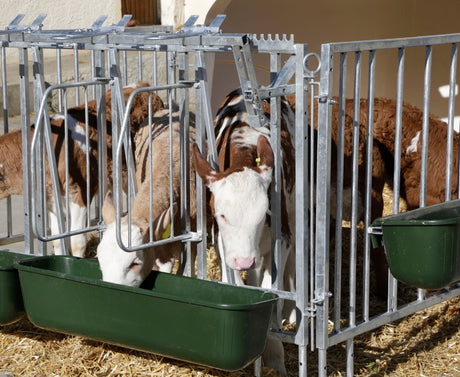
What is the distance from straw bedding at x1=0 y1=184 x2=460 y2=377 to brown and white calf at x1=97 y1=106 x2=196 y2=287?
618mm

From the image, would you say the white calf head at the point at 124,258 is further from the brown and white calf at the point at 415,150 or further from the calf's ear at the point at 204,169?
the brown and white calf at the point at 415,150

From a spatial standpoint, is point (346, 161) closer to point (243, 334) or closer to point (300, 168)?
point (300, 168)

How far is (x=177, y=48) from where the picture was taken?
4418 millimetres

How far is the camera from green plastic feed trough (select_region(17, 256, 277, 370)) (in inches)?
146

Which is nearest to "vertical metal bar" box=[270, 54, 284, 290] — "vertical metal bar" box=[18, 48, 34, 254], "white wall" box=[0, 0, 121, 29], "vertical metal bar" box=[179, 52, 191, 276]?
"vertical metal bar" box=[179, 52, 191, 276]

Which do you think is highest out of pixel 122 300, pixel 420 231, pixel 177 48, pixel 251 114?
pixel 177 48

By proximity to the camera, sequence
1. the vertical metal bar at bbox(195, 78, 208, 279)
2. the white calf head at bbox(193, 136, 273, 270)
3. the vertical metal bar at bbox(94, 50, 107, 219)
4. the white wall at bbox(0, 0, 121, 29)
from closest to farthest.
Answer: the white calf head at bbox(193, 136, 273, 270) → the vertical metal bar at bbox(195, 78, 208, 279) → the vertical metal bar at bbox(94, 50, 107, 219) → the white wall at bbox(0, 0, 121, 29)

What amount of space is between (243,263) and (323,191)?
1.87ft

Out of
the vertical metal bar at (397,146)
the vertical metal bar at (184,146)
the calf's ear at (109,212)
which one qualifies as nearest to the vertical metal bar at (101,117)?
the calf's ear at (109,212)

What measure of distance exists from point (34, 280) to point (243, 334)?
123 centimetres

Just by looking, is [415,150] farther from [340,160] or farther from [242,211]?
[242,211]

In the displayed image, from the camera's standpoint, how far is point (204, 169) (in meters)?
4.35

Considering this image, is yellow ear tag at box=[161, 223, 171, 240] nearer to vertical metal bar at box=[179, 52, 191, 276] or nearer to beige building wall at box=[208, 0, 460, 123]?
vertical metal bar at box=[179, 52, 191, 276]

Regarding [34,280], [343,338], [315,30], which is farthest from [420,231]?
[315,30]
